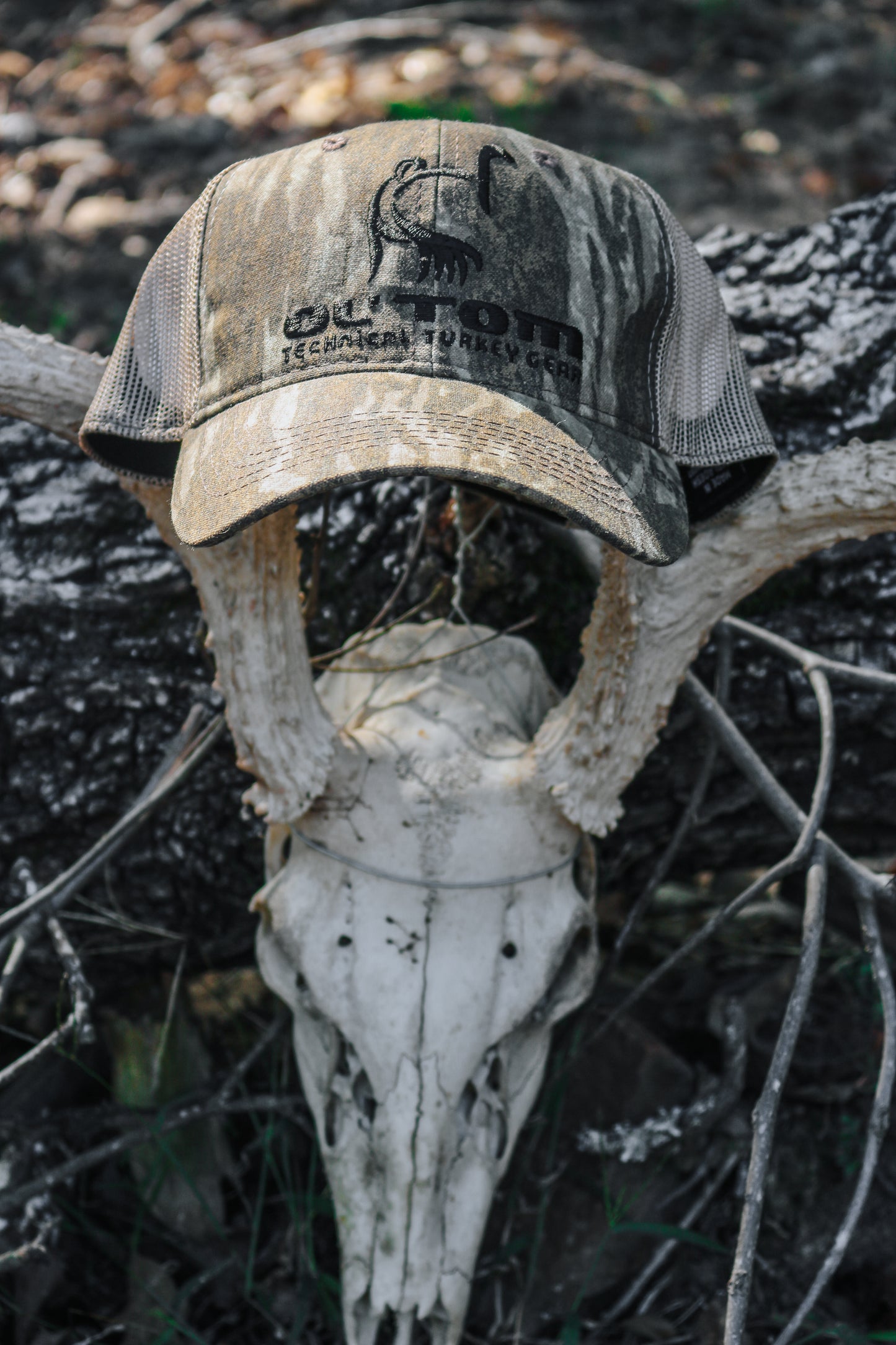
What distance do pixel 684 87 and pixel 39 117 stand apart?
239cm

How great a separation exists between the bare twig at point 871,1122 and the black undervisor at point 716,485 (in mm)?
685

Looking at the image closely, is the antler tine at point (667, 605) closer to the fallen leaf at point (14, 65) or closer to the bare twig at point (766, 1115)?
the bare twig at point (766, 1115)

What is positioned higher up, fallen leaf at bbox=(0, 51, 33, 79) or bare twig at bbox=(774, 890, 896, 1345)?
fallen leaf at bbox=(0, 51, 33, 79)

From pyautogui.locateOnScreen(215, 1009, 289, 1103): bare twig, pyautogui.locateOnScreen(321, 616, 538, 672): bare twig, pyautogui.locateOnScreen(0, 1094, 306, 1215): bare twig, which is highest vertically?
pyautogui.locateOnScreen(321, 616, 538, 672): bare twig

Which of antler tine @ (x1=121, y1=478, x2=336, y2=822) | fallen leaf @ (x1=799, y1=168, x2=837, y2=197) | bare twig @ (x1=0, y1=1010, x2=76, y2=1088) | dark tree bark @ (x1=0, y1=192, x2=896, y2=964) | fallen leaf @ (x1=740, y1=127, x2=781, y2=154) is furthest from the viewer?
fallen leaf @ (x1=740, y1=127, x2=781, y2=154)

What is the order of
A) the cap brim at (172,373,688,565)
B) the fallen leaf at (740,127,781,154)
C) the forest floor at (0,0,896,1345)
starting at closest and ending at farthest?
1. the cap brim at (172,373,688,565)
2. the forest floor at (0,0,896,1345)
3. the fallen leaf at (740,127,781,154)

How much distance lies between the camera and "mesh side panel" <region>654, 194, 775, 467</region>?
4.45 feet

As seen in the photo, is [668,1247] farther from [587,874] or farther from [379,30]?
[379,30]

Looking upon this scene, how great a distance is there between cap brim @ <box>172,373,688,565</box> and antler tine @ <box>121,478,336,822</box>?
19 cm

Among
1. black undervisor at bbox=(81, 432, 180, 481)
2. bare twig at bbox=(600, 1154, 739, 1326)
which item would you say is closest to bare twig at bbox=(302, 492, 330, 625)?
black undervisor at bbox=(81, 432, 180, 481)

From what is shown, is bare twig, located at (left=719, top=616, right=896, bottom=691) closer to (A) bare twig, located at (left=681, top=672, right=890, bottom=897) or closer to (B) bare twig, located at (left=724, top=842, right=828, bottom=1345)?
(A) bare twig, located at (left=681, top=672, right=890, bottom=897)

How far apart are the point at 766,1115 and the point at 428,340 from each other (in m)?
1.11

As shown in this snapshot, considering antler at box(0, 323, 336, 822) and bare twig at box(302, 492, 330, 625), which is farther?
bare twig at box(302, 492, 330, 625)

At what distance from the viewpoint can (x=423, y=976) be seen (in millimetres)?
1505
